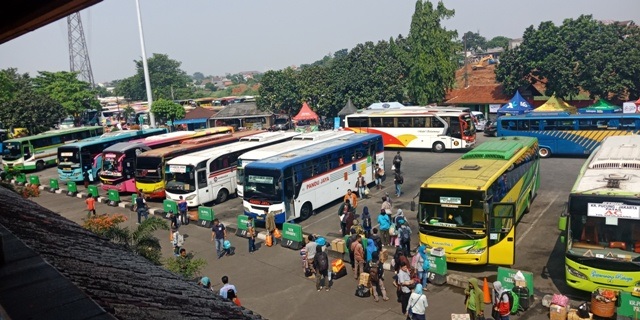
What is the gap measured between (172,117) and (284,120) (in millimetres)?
11694

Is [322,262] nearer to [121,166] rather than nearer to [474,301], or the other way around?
[474,301]

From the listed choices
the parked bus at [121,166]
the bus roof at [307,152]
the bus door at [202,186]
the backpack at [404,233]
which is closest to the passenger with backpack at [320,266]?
the backpack at [404,233]

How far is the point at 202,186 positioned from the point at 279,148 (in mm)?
3853

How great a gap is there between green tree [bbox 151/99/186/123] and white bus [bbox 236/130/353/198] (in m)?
29.2

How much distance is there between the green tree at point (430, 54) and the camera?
40.7 m

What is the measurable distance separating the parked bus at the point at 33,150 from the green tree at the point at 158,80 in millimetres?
55062

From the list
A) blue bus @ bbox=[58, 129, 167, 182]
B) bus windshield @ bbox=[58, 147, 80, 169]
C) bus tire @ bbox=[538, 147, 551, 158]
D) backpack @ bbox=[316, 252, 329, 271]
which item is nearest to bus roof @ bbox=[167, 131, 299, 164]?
blue bus @ bbox=[58, 129, 167, 182]

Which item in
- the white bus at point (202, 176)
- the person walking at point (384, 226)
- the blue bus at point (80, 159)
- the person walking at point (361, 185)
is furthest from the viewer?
the blue bus at point (80, 159)

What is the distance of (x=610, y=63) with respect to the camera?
3534 cm

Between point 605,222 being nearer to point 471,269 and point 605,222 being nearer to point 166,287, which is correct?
point 471,269

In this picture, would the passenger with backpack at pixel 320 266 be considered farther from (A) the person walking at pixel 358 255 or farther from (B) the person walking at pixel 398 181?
(B) the person walking at pixel 398 181

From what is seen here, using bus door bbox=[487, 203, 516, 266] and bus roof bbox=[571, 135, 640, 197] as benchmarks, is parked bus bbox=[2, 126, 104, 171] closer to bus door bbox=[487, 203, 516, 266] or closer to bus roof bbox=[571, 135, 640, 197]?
bus door bbox=[487, 203, 516, 266]

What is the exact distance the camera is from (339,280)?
13703 mm

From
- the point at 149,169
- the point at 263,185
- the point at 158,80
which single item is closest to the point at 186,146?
the point at 149,169
